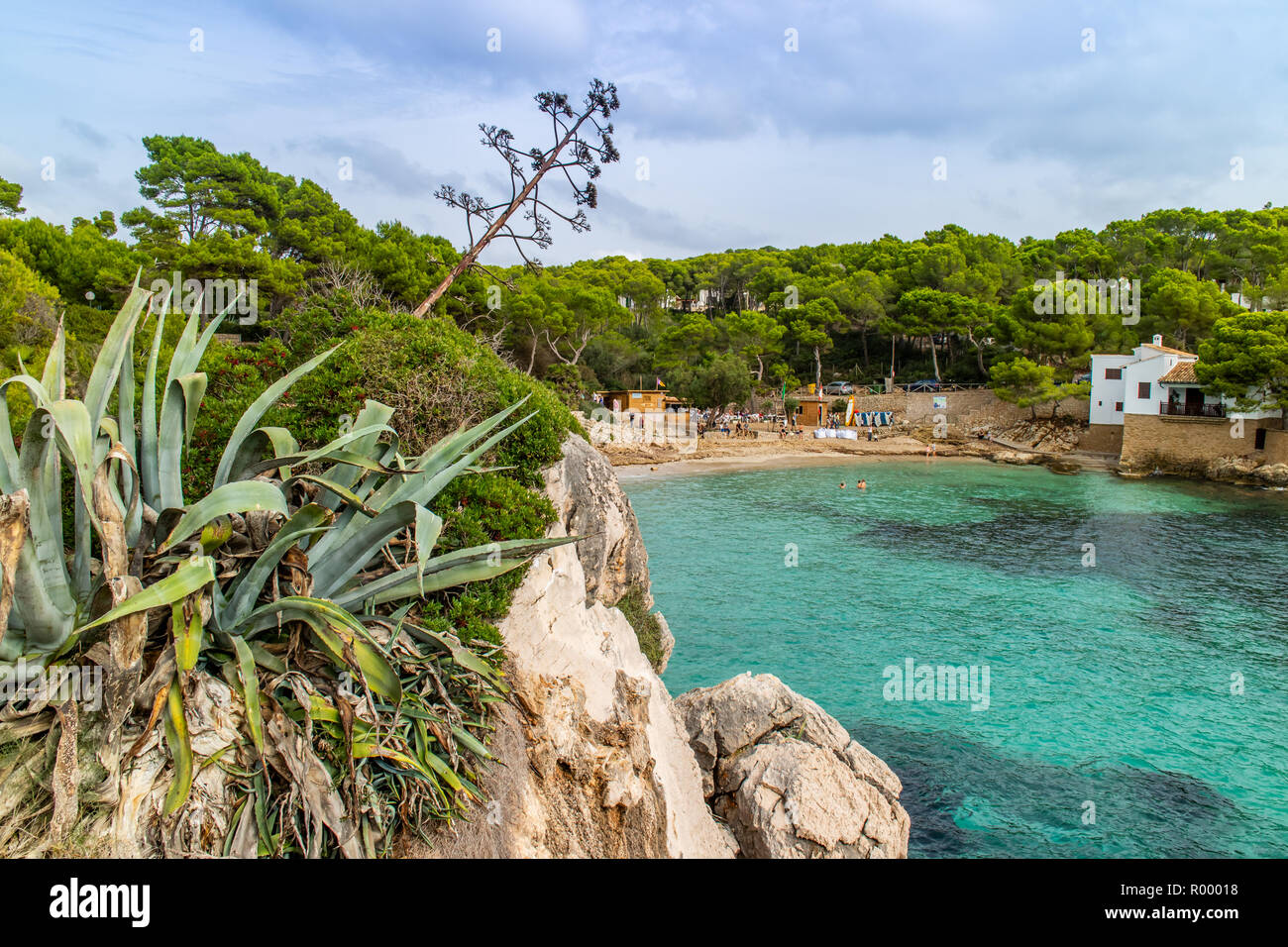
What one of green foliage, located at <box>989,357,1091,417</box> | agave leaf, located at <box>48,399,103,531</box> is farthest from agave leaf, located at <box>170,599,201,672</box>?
green foliage, located at <box>989,357,1091,417</box>

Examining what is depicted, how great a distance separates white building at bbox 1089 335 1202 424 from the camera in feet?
138

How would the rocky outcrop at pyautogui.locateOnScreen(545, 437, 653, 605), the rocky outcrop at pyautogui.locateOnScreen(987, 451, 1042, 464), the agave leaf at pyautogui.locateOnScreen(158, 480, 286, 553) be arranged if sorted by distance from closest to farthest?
the agave leaf at pyautogui.locateOnScreen(158, 480, 286, 553)
the rocky outcrop at pyautogui.locateOnScreen(545, 437, 653, 605)
the rocky outcrop at pyautogui.locateOnScreen(987, 451, 1042, 464)

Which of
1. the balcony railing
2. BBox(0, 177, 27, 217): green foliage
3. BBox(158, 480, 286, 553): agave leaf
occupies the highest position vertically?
BBox(0, 177, 27, 217): green foliage

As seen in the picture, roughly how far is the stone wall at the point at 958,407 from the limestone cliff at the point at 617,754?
5088 cm

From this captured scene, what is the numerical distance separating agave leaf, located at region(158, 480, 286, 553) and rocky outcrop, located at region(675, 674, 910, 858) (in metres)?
5.32

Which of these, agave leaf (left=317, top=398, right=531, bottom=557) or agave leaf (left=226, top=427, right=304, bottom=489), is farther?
agave leaf (left=317, top=398, right=531, bottom=557)

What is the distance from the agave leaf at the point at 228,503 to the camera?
3.70 metres

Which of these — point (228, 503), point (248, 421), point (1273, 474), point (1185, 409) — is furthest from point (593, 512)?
point (1185, 409)

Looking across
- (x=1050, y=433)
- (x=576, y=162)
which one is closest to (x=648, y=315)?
(x=1050, y=433)

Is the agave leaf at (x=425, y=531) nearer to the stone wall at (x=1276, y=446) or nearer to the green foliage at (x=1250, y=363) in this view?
the green foliage at (x=1250, y=363)

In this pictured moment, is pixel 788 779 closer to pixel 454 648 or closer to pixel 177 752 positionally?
pixel 454 648

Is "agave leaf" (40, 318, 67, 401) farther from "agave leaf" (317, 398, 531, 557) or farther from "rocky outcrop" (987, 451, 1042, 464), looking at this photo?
"rocky outcrop" (987, 451, 1042, 464)

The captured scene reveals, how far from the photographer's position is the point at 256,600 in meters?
4.12

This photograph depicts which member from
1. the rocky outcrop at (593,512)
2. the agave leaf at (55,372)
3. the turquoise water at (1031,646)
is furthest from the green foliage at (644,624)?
the agave leaf at (55,372)
